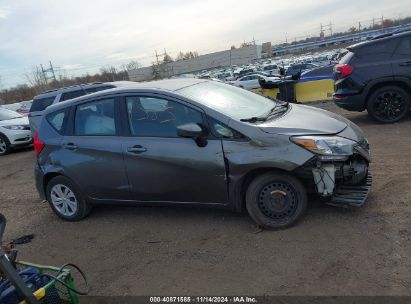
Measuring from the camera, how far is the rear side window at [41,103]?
37.9 feet

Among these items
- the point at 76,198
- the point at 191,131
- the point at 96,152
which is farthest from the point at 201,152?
the point at 76,198

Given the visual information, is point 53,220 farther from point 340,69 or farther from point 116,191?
point 340,69

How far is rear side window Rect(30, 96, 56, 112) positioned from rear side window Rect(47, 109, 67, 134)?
6.17m

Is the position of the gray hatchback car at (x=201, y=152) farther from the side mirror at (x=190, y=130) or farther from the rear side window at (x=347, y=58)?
the rear side window at (x=347, y=58)

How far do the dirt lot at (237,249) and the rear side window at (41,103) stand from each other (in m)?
6.11

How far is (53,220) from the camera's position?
19.5 feet

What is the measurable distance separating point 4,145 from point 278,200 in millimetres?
10977

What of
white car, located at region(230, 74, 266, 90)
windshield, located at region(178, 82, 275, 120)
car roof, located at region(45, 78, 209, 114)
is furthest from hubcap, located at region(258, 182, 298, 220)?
white car, located at region(230, 74, 266, 90)

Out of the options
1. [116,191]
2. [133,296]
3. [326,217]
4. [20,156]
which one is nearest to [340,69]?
[326,217]

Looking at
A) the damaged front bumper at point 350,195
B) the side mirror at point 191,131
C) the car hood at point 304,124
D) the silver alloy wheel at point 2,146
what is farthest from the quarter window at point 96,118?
the silver alloy wheel at point 2,146

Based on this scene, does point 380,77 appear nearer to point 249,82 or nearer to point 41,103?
point 41,103

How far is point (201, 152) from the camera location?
456cm

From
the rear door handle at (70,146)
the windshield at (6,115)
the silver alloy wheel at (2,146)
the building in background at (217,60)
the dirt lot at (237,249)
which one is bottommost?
the building in background at (217,60)

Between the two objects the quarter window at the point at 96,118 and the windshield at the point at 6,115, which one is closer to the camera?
the quarter window at the point at 96,118
